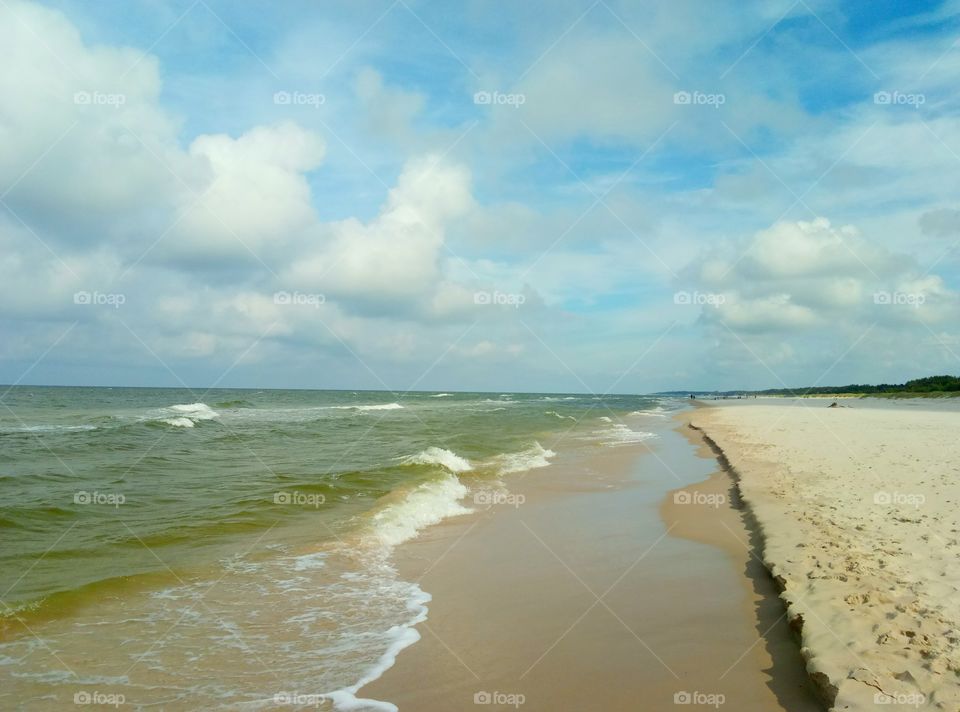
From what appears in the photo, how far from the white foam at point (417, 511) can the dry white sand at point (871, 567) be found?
6142 mm

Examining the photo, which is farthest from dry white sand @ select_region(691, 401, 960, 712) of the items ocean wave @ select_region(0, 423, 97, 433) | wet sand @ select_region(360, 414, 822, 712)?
ocean wave @ select_region(0, 423, 97, 433)

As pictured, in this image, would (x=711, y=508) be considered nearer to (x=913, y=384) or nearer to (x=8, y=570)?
(x=8, y=570)

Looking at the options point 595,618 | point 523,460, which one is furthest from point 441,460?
point 595,618

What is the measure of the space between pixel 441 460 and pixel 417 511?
647cm

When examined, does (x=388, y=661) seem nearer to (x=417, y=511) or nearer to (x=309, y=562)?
(x=309, y=562)

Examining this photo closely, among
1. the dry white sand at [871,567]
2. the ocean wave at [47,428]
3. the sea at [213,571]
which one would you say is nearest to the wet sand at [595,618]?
the dry white sand at [871,567]

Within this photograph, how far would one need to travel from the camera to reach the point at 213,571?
8836 mm

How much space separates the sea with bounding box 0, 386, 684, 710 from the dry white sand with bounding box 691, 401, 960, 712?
3.87 meters

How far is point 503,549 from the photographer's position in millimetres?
9852

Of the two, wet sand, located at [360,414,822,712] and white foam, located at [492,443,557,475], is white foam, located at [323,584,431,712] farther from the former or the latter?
white foam, located at [492,443,557,475]

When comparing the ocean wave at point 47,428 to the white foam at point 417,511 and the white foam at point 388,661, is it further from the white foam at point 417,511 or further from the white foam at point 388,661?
the white foam at point 388,661

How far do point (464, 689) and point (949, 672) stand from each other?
373 cm

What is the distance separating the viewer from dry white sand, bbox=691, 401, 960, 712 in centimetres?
448

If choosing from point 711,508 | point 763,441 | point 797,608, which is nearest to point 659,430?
point 763,441
